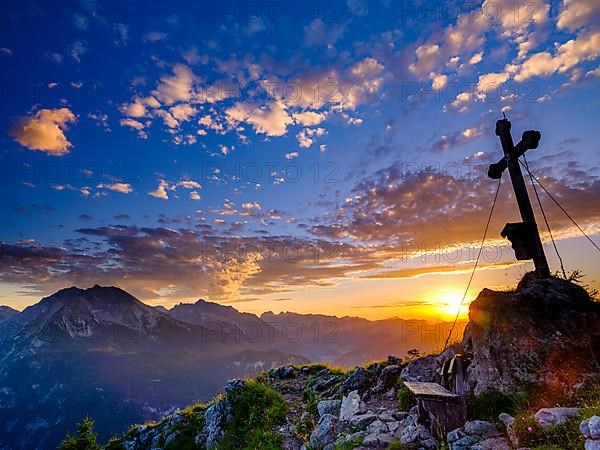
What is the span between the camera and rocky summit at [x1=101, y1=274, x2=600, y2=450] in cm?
652

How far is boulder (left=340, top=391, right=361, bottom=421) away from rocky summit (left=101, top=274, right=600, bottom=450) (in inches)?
1.7

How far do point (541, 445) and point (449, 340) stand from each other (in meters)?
7.80

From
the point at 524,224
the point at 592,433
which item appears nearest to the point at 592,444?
the point at 592,433

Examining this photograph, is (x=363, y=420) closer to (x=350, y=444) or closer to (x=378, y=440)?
(x=350, y=444)

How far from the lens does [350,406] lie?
1252 cm

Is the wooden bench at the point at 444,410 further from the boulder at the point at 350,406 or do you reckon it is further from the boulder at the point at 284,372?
the boulder at the point at 284,372

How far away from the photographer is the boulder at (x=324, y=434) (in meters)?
10.5

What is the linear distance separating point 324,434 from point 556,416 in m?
6.91

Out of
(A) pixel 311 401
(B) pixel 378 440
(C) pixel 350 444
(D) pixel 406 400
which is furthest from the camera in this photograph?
(A) pixel 311 401

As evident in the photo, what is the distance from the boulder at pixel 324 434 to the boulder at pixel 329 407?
4.63 ft

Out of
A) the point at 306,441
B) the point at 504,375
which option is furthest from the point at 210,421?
the point at 504,375

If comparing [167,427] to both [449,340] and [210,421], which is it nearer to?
[210,421]

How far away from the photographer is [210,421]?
1652cm

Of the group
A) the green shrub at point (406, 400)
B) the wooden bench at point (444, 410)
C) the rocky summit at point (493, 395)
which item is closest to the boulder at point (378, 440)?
the rocky summit at point (493, 395)
